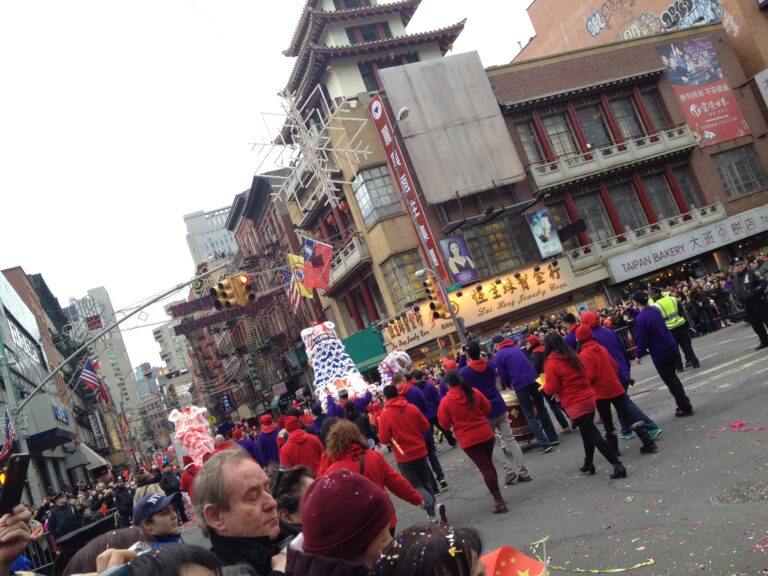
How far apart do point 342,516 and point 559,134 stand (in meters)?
35.5

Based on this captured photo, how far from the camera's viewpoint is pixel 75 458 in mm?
46125

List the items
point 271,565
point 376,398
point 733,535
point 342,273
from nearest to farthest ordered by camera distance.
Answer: point 271,565, point 733,535, point 376,398, point 342,273

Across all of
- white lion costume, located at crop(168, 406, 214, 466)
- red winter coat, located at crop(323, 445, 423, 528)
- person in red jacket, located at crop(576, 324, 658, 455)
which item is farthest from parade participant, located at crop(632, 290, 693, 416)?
white lion costume, located at crop(168, 406, 214, 466)

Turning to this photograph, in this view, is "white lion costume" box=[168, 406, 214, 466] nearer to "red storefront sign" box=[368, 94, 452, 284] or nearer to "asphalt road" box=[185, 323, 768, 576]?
"red storefront sign" box=[368, 94, 452, 284]

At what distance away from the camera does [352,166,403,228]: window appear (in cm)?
3222

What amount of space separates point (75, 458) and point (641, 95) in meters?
46.3

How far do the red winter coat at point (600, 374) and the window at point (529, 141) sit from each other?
91.5 feet

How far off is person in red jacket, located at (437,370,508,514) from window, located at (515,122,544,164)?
28.4m

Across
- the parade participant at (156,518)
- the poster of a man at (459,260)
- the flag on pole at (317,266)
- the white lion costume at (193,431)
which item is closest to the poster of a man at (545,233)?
the poster of a man at (459,260)

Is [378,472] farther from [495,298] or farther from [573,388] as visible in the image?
[495,298]

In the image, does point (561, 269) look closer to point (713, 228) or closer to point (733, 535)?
point (713, 228)

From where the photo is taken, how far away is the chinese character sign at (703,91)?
3666 cm

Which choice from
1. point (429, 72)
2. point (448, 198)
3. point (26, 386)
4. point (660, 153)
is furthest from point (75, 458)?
point (660, 153)

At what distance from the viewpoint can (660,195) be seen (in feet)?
118
